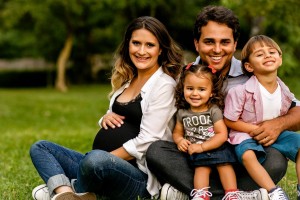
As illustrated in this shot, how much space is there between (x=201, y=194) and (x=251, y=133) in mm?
547

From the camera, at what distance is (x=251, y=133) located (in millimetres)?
4020

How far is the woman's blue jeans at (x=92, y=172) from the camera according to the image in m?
3.94

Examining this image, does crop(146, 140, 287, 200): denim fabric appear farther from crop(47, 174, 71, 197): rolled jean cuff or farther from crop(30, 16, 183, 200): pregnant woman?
crop(47, 174, 71, 197): rolled jean cuff

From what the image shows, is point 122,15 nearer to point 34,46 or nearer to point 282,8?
point 34,46

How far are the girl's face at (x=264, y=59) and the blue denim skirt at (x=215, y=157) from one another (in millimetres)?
588

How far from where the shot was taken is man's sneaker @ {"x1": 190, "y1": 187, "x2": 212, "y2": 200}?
396 cm

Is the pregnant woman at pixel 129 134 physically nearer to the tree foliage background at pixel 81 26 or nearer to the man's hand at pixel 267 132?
the man's hand at pixel 267 132

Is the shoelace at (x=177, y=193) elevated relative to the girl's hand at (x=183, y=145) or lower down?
lower down

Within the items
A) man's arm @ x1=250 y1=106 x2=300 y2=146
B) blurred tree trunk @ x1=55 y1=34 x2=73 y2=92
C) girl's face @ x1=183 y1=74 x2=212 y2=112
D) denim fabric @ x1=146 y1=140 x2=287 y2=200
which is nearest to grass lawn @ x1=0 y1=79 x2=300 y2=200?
denim fabric @ x1=146 y1=140 x2=287 y2=200

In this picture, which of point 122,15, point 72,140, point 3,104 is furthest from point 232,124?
point 122,15

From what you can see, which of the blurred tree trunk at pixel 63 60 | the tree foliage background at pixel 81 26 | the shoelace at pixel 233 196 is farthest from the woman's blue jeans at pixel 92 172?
the blurred tree trunk at pixel 63 60

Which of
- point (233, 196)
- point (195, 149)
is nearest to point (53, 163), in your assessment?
point (195, 149)

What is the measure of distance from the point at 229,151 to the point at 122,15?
64.2 ft

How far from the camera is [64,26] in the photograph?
26547mm
